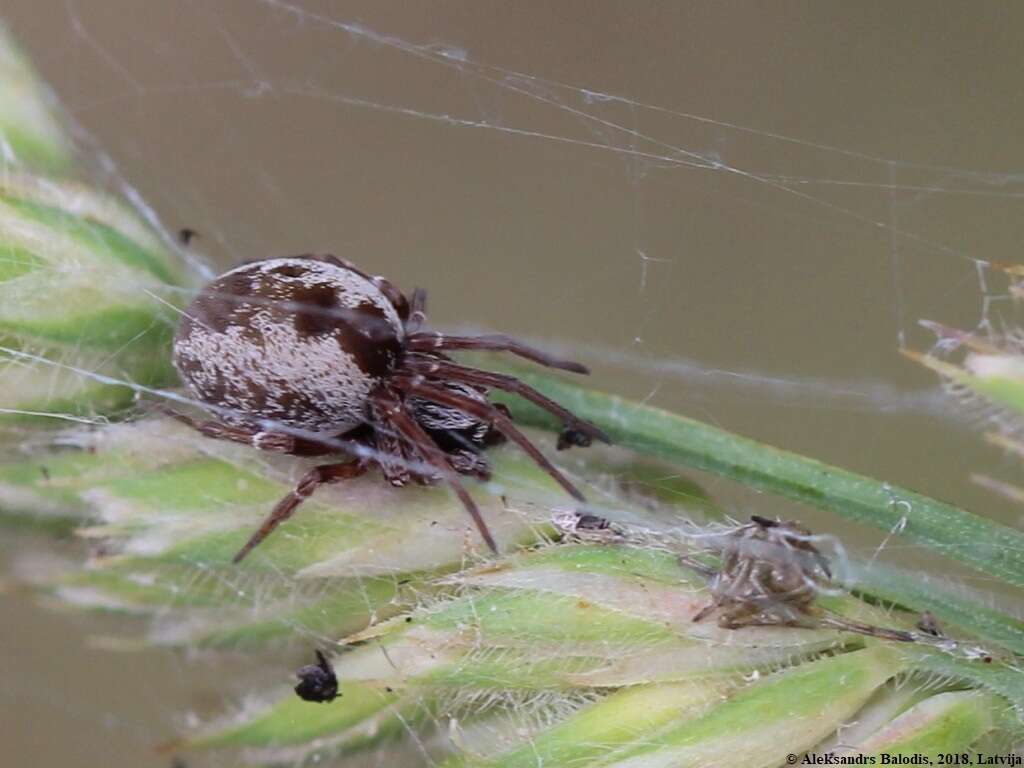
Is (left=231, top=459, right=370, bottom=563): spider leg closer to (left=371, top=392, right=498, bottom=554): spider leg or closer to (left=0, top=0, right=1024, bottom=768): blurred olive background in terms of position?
(left=371, top=392, right=498, bottom=554): spider leg

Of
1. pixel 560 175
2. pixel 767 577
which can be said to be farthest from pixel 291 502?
pixel 560 175

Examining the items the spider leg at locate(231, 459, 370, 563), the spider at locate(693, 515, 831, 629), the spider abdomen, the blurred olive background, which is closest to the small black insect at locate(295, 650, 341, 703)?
the spider leg at locate(231, 459, 370, 563)

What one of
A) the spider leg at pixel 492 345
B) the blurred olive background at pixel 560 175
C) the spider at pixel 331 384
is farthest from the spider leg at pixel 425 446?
the blurred olive background at pixel 560 175

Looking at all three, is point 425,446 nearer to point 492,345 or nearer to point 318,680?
point 492,345

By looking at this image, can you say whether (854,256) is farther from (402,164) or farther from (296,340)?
(296,340)

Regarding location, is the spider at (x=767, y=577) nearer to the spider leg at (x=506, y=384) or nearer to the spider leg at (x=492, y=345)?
the spider leg at (x=506, y=384)
